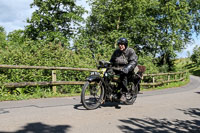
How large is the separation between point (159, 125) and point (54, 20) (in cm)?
2792

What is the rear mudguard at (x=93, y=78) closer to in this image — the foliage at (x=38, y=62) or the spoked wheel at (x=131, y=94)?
the spoked wheel at (x=131, y=94)

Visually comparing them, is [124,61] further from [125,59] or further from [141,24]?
[141,24]

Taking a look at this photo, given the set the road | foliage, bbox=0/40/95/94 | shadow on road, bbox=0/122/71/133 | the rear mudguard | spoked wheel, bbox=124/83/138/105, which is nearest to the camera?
shadow on road, bbox=0/122/71/133

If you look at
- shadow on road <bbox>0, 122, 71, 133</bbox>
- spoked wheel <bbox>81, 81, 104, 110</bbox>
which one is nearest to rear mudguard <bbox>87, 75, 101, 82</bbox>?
spoked wheel <bbox>81, 81, 104, 110</bbox>

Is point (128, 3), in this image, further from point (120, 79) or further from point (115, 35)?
point (120, 79)

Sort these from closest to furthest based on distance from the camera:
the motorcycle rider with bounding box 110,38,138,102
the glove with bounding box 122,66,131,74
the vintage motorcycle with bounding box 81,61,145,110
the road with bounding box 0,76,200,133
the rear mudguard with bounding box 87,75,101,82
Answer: the road with bounding box 0,76,200,133
the rear mudguard with bounding box 87,75,101,82
the vintage motorcycle with bounding box 81,61,145,110
the glove with bounding box 122,66,131,74
the motorcycle rider with bounding box 110,38,138,102

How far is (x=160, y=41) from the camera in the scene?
33.6 metres

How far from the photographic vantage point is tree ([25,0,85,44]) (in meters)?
29.4

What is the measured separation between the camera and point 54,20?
101ft

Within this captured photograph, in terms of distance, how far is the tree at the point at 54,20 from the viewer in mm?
29419

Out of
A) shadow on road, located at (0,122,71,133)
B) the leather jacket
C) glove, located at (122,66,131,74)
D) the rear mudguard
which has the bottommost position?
shadow on road, located at (0,122,71,133)

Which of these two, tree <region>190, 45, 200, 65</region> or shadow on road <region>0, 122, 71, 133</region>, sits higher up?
tree <region>190, 45, 200, 65</region>

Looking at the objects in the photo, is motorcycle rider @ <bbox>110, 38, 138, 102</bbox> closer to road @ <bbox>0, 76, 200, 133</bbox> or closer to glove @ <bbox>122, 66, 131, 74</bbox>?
glove @ <bbox>122, 66, 131, 74</bbox>

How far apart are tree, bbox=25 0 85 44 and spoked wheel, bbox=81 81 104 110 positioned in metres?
22.9
